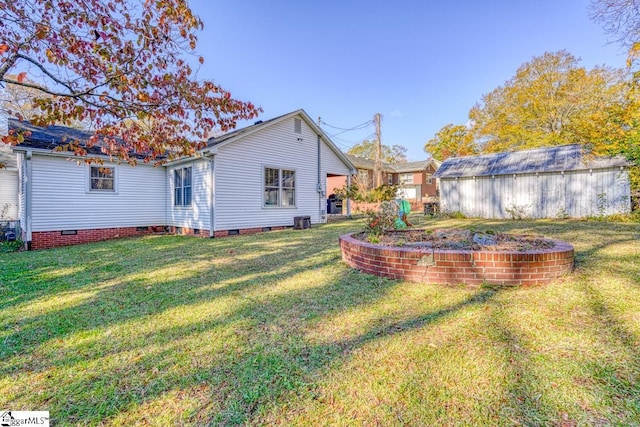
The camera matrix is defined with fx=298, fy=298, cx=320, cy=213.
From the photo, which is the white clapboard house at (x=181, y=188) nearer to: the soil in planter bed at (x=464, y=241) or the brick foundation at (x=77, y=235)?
the brick foundation at (x=77, y=235)

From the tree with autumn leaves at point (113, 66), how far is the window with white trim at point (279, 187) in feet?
21.9

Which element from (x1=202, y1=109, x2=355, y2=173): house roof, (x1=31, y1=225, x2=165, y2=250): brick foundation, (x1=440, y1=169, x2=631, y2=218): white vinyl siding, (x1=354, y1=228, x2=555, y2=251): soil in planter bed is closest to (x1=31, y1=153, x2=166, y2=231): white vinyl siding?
(x1=31, y1=225, x2=165, y2=250): brick foundation

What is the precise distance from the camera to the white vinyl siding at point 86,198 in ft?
30.4

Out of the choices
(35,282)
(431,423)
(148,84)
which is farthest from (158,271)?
(431,423)

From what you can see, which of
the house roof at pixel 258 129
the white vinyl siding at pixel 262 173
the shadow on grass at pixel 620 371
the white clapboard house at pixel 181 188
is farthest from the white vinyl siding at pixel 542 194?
the shadow on grass at pixel 620 371

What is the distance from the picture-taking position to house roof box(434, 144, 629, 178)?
1241 cm

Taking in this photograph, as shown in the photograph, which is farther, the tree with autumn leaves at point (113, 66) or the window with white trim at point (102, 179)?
the window with white trim at point (102, 179)

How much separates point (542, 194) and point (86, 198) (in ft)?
60.6

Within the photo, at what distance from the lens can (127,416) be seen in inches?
70.7

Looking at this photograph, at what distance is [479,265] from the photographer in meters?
3.92

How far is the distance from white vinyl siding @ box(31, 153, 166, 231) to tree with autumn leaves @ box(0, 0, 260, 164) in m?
6.33

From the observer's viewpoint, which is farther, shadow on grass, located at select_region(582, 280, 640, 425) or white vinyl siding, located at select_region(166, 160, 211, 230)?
white vinyl siding, located at select_region(166, 160, 211, 230)

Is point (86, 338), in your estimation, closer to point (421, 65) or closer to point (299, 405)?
point (299, 405)

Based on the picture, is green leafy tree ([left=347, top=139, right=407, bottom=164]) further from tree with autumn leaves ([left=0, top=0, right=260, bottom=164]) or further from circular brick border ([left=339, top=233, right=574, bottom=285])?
circular brick border ([left=339, top=233, right=574, bottom=285])
